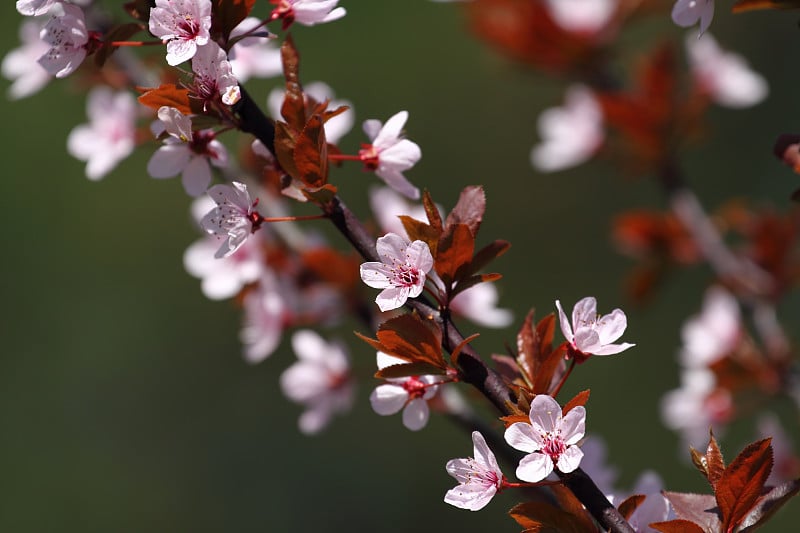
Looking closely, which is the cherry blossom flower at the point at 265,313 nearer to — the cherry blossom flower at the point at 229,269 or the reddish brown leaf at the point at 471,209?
the cherry blossom flower at the point at 229,269

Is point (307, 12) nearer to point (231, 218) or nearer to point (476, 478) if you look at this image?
point (231, 218)

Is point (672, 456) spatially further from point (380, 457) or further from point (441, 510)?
point (380, 457)

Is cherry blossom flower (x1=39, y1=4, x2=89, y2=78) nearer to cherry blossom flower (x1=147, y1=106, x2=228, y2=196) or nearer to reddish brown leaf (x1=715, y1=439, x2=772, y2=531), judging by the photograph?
cherry blossom flower (x1=147, y1=106, x2=228, y2=196)

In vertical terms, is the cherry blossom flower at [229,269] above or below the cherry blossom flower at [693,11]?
below

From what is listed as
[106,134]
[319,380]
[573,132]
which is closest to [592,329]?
[319,380]

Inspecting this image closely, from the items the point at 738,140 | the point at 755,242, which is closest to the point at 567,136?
the point at 755,242

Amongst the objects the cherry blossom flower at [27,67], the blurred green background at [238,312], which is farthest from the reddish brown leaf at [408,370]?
the blurred green background at [238,312]
